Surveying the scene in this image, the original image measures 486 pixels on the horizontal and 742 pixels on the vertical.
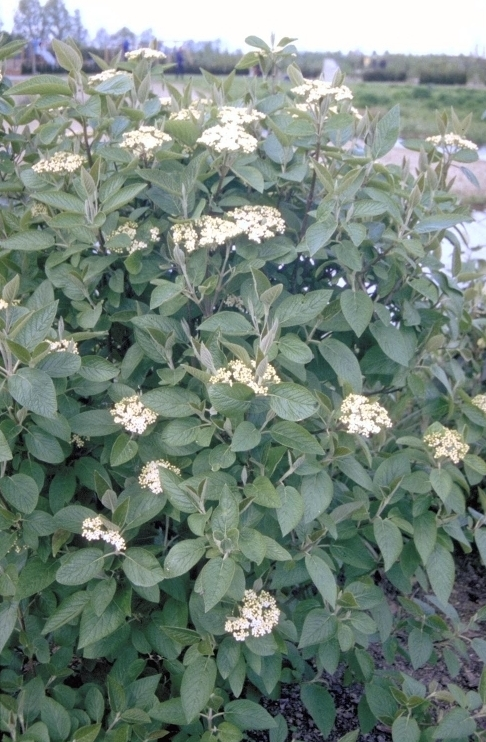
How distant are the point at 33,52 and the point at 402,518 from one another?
196 inches

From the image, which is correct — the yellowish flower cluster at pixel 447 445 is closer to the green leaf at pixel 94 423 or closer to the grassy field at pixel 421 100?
the green leaf at pixel 94 423

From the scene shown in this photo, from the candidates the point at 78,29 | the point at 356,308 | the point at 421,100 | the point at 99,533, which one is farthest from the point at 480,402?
the point at 421,100

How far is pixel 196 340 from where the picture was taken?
1316mm

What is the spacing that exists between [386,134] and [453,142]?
0.87ft

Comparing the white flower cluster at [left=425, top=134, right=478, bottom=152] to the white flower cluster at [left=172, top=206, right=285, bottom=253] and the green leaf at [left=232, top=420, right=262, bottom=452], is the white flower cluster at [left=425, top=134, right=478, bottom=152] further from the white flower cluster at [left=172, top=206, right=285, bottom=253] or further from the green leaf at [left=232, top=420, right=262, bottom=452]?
the green leaf at [left=232, top=420, right=262, bottom=452]

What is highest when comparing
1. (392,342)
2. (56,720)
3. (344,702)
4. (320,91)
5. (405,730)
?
(320,91)

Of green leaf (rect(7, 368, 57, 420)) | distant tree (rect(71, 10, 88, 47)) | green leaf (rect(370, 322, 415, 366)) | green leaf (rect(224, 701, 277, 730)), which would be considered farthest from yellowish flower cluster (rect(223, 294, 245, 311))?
distant tree (rect(71, 10, 88, 47))

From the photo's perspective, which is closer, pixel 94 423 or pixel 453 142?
pixel 94 423

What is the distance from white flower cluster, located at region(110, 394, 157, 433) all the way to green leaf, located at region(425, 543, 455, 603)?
1.87 feet

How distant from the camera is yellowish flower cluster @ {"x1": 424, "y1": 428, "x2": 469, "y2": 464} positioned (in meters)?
1.28

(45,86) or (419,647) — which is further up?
(45,86)

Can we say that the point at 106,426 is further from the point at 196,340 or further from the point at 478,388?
the point at 478,388

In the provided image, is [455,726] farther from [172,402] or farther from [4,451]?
[4,451]

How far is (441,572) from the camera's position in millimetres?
1319
